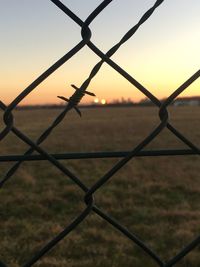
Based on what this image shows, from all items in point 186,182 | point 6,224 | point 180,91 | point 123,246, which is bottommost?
point 6,224

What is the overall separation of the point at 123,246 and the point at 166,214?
5.38ft

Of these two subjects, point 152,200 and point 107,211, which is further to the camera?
point 152,200

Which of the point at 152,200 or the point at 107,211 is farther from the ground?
the point at 152,200

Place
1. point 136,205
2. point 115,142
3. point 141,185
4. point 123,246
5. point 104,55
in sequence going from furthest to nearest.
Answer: point 115,142 < point 141,185 < point 136,205 < point 123,246 < point 104,55

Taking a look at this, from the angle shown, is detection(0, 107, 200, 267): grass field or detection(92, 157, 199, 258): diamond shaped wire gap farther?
detection(92, 157, 199, 258): diamond shaped wire gap

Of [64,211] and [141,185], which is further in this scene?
[141,185]

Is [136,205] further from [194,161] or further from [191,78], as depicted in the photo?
[191,78]

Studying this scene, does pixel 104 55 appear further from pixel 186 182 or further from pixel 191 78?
pixel 186 182

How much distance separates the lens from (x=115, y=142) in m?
21.6

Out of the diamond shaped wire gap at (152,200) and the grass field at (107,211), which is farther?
the diamond shaped wire gap at (152,200)

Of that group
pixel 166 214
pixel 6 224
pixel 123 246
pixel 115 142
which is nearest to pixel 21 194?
pixel 6 224

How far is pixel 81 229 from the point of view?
6.66 metres

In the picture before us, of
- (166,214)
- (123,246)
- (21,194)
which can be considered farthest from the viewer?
(21,194)

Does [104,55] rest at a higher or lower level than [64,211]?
higher
